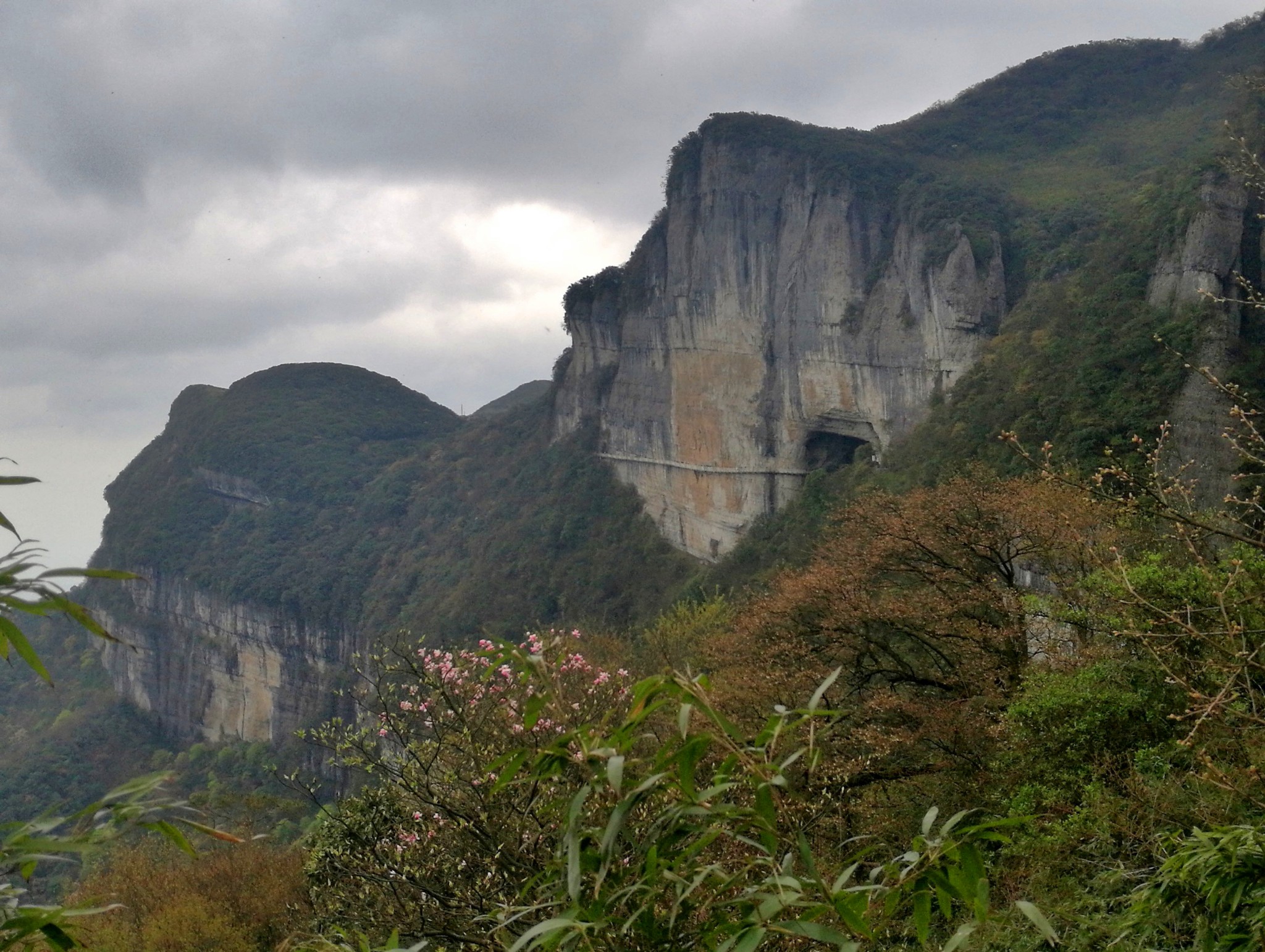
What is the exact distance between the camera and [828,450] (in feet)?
139

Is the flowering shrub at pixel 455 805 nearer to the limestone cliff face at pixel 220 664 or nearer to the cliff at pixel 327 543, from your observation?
the cliff at pixel 327 543

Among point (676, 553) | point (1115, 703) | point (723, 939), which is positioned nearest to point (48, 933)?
point (723, 939)

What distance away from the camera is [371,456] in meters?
85.7

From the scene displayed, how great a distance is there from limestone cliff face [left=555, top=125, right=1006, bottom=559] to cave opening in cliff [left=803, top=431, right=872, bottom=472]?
71 mm

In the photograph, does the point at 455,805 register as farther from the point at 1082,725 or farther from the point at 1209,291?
the point at 1209,291

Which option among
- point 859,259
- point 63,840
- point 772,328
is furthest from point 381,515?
point 63,840

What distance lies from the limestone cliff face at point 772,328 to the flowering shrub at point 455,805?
1154 inches

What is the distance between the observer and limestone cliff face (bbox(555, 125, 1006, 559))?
3678 cm

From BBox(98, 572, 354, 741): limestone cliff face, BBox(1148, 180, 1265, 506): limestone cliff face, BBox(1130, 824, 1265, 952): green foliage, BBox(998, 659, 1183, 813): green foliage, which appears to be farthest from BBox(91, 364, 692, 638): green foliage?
BBox(1130, 824, 1265, 952): green foliage

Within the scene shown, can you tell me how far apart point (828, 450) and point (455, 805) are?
121 ft

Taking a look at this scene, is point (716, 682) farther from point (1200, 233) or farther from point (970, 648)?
point (1200, 233)

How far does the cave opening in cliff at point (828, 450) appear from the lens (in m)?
41.8

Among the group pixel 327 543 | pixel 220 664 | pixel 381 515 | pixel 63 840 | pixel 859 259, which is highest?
pixel 859 259

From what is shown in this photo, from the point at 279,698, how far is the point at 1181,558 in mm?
62129
